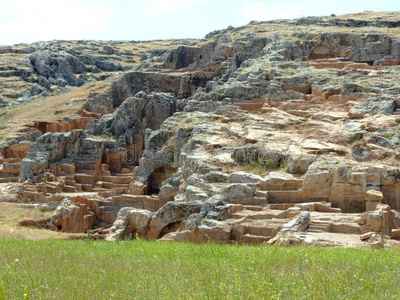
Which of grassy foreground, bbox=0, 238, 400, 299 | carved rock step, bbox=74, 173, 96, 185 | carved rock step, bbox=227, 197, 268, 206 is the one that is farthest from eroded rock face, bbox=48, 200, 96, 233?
grassy foreground, bbox=0, 238, 400, 299

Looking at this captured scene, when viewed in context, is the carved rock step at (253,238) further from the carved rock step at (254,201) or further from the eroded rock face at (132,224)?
the eroded rock face at (132,224)

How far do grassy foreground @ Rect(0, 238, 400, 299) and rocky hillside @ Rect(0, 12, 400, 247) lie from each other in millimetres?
3717

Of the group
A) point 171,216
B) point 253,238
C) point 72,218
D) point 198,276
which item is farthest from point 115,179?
point 198,276

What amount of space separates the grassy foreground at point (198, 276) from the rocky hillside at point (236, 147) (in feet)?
12.2

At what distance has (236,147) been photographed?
19578 millimetres

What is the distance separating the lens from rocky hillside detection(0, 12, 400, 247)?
14.5 meters

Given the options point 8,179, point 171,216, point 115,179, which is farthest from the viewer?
point 115,179

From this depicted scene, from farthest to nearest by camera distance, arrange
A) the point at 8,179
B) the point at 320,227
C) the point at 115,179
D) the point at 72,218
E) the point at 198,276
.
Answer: the point at 115,179 → the point at 8,179 → the point at 72,218 → the point at 320,227 → the point at 198,276

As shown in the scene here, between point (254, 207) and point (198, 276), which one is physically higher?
point (198, 276)

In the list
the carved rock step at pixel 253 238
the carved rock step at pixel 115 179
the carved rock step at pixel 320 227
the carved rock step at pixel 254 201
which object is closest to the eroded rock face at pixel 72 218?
the carved rock step at pixel 254 201

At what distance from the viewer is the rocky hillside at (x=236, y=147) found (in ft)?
47.6

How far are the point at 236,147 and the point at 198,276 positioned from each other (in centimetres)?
1372

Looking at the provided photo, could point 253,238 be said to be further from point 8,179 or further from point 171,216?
point 8,179

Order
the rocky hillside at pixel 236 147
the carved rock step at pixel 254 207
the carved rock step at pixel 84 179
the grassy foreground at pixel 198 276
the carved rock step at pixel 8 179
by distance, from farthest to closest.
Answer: the carved rock step at pixel 84 179, the carved rock step at pixel 8 179, the carved rock step at pixel 254 207, the rocky hillside at pixel 236 147, the grassy foreground at pixel 198 276
